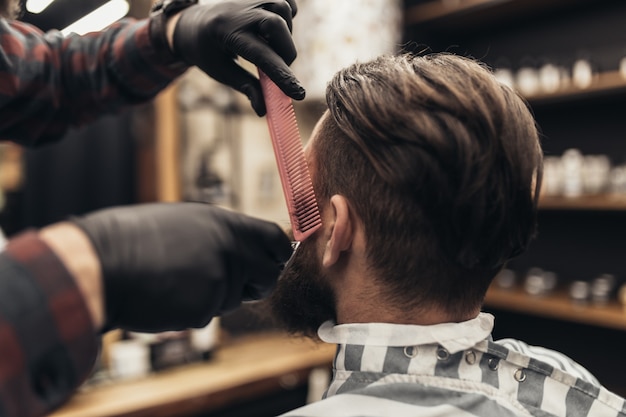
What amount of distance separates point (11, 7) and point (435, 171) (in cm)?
94

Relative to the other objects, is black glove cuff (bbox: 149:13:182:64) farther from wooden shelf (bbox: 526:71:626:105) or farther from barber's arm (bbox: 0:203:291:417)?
wooden shelf (bbox: 526:71:626:105)

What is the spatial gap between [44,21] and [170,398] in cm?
168

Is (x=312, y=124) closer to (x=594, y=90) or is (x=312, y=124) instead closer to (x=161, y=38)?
(x=161, y=38)

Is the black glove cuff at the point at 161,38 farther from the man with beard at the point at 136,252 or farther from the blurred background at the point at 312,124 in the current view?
the blurred background at the point at 312,124

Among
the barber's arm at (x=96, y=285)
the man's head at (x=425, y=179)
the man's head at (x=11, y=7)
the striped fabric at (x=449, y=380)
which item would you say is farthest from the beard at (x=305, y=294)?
the man's head at (x=11, y=7)

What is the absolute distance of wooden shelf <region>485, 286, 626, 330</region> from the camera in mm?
2844

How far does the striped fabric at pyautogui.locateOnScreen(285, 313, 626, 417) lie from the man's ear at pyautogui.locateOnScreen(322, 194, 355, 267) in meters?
0.14

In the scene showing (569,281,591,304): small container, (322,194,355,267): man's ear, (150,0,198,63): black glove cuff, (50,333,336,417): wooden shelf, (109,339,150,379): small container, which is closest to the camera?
(322,194,355,267): man's ear

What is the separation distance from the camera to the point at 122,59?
143 centimetres

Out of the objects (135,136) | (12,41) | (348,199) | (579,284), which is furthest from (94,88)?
(579,284)

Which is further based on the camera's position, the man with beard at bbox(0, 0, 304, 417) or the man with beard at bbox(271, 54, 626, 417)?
the man with beard at bbox(271, 54, 626, 417)

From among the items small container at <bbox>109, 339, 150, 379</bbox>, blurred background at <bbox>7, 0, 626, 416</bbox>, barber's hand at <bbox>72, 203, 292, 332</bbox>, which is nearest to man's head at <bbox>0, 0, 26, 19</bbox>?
barber's hand at <bbox>72, 203, 292, 332</bbox>

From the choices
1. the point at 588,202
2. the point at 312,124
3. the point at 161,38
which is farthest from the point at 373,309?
the point at 588,202

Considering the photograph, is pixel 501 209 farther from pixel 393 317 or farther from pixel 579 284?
pixel 579 284
